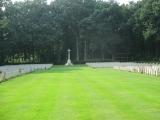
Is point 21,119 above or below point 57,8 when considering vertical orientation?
below

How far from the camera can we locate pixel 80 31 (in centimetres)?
9419

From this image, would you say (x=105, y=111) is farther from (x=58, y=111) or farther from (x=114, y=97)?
(x=114, y=97)

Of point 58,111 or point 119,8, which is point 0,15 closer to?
point 119,8

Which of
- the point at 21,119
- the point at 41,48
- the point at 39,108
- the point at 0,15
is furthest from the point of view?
the point at 41,48

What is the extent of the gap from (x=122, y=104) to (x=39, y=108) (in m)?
2.93

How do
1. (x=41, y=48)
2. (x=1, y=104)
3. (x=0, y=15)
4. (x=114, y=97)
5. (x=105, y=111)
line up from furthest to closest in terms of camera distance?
1. (x=41, y=48)
2. (x=0, y=15)
3. (x=114, y=97)
4. (x=1, y=104)
5. (x=105, y=111)

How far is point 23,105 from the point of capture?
617 inches

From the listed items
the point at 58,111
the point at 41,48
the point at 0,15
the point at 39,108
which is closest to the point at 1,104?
the point at 39,108

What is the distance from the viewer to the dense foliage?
85250 millimetres

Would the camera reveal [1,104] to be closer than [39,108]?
No

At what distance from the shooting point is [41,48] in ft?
303

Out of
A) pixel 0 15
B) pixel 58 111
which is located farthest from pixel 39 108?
pixel 0 15

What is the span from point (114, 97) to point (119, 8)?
7713 centimetres

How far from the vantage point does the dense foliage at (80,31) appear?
280 feet
